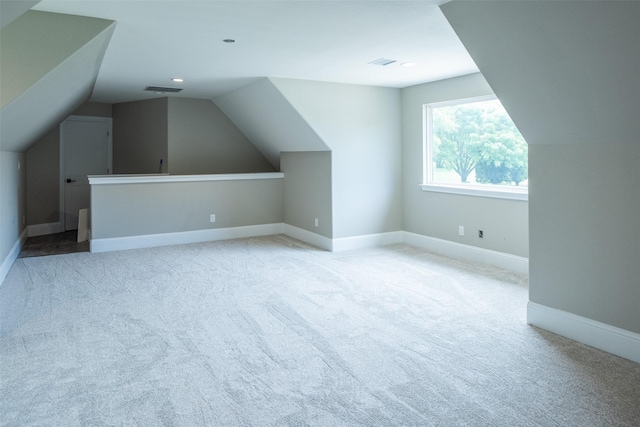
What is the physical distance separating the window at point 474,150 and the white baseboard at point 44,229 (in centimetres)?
A: 606

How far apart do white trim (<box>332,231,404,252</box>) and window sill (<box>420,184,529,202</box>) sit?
33.9 inches

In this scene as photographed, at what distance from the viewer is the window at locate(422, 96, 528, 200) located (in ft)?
16.3

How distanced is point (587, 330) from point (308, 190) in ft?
14.1

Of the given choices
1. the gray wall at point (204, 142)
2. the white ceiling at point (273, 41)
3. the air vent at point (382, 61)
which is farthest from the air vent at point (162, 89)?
the air vent at point (382, 61)

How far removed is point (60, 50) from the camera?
3.23m

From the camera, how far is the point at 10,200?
537 cm

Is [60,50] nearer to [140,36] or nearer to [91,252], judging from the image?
[140,36]

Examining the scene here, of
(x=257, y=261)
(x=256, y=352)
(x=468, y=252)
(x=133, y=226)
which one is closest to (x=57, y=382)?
(x=256, y=352)

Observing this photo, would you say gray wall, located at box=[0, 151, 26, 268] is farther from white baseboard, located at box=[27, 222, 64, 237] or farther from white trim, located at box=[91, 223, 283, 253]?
white trim, located at box=[91, 223, 283, 253]

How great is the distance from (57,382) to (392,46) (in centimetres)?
356

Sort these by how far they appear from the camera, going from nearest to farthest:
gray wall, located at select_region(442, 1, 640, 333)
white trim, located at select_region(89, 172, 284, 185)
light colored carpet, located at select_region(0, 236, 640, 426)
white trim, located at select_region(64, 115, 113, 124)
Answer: light colored carpet, located at select_region(0, 236, 640, 426) < gray wall, located at select_region(442, 1, 640, 333) < white trim, located at select_region(89, 172, 284, 185) < white trim, located at select_region(64, 115, 113, 124)

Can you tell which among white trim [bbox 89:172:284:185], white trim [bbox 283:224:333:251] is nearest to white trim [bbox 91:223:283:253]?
white trim [bbox 283:224:333:251]

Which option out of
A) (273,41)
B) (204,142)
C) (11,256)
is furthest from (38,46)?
(204,142)

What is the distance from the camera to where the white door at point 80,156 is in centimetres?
773
